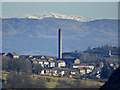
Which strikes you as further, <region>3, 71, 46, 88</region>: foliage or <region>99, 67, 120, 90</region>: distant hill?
<region>3, 71, 46, 88</region>: foliage

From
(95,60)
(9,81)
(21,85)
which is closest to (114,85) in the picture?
(21,85)

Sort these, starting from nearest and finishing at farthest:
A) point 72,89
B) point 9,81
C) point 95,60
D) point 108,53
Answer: point 72,89, point 9,81, point 95,60, point 108,53

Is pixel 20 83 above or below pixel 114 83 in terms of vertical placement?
below

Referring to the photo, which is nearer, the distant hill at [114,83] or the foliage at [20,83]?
the distant hill at [114,83]

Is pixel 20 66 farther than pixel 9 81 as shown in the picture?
Yes

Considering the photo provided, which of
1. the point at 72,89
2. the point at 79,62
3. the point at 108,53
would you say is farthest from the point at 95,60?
the point at 72,89

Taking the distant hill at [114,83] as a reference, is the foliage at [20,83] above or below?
below

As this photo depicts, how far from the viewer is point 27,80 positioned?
43.5 m

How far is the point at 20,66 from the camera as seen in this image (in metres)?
60.7

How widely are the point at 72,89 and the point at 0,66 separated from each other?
2504 centimetres

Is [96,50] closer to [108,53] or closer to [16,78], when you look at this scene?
[108,53]

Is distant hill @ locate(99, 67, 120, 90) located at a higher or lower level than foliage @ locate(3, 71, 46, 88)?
higher

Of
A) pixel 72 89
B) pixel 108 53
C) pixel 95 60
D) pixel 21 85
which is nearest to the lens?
pixel 72 89

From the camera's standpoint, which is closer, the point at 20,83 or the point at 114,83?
the point at 114,83
